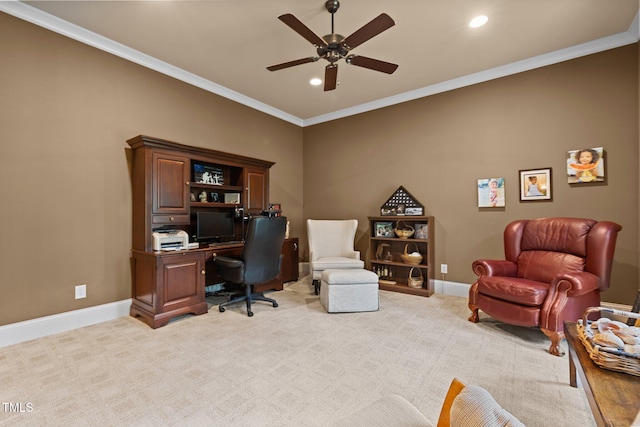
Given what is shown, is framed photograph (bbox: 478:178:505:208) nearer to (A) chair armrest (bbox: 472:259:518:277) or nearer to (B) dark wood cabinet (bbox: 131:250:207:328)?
(A) chair armrest (bbox: 472:259:518:277)

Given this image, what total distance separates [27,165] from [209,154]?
1.60 metres

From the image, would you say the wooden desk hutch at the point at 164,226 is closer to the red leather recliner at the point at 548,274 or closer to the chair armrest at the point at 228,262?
the chair armrest at the point at 228,262

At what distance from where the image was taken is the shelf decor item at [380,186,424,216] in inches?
168

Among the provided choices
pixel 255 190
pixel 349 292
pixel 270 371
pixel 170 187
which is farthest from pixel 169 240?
pixel 349 292

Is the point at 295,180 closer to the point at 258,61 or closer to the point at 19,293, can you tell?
the point at 258,61

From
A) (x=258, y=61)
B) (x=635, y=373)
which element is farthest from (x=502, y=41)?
(x=635, y=373)

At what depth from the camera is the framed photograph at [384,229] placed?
14.8 ft

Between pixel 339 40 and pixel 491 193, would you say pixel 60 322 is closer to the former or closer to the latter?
pixel 339 40

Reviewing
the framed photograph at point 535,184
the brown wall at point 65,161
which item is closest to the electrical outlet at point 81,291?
the brown wall at point 65,161

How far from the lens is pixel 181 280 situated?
121 inches

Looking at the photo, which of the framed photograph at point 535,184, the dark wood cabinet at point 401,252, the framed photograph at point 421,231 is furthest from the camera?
the framed photograph at point 421,231

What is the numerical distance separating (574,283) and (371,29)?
255cm

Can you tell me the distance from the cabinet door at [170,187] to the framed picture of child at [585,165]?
4.32m

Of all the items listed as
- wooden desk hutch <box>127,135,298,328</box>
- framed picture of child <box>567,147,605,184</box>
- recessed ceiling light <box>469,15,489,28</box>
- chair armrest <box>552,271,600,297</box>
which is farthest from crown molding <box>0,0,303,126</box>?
chair armrest <box>552,271,600,297</box>
